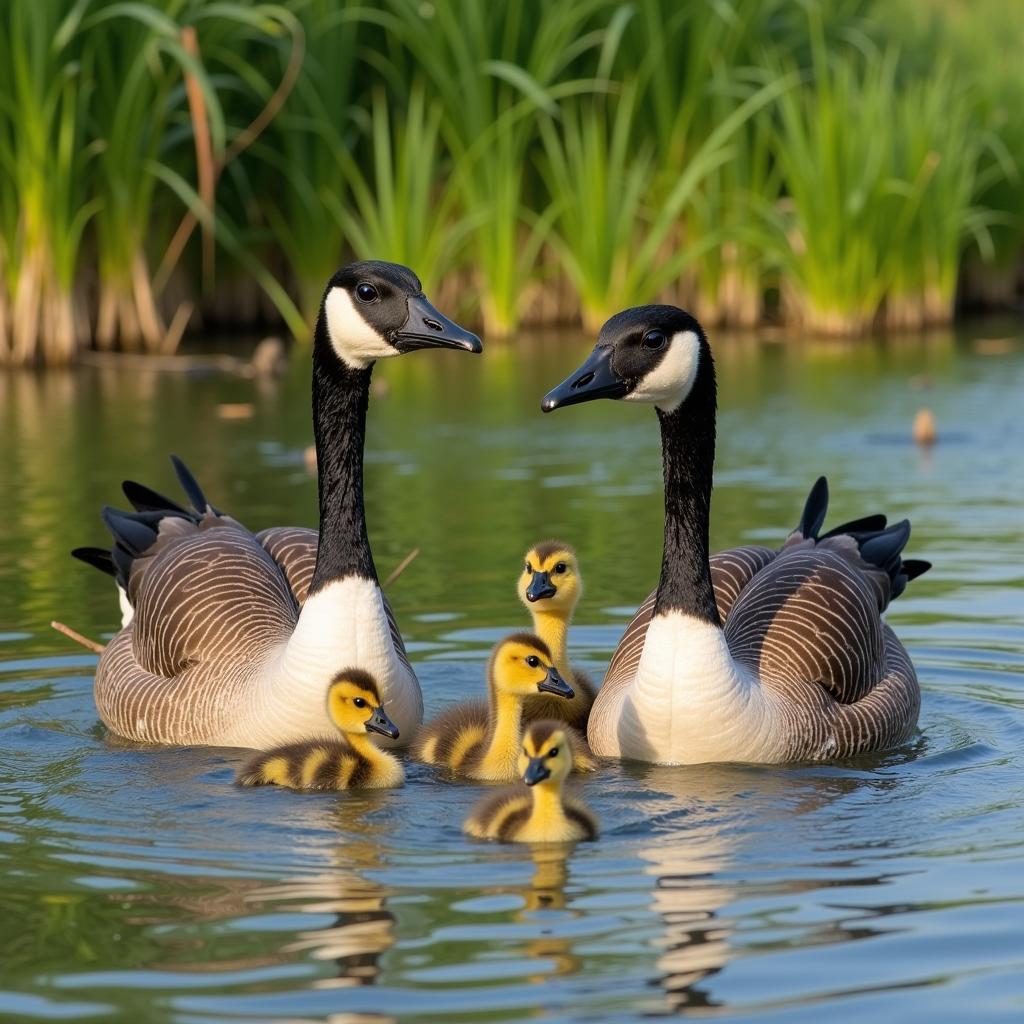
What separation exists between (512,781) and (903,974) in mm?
2554

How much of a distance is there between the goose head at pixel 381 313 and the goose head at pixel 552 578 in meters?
0.98

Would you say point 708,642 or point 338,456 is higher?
point 338,456

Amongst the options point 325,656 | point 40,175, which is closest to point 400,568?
point 325,656

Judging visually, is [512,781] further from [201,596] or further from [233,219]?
[233,219]

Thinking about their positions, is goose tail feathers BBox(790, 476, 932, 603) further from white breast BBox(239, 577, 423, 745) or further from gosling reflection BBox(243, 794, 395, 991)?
gosling reflection BBox(243, 794, 395, 991)

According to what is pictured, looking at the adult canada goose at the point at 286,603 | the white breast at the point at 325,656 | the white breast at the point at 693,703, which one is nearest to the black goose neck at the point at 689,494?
the white breast at the point at 693,703

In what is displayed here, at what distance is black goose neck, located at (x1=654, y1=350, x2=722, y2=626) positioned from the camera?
7742mm

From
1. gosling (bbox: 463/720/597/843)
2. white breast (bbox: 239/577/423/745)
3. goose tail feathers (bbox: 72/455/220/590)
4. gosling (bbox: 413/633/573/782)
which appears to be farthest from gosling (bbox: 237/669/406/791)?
goose tail feathers (bbox: 72/455/220/590)

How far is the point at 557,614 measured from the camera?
859cm

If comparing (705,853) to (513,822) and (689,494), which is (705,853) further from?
(689,494)

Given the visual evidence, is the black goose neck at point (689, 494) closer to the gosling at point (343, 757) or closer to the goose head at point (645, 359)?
the goose head at point (645, 359)

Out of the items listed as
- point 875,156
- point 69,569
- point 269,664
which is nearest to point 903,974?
point 269,664

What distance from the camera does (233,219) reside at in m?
24.0

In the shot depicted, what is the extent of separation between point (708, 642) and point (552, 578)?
97 cm
